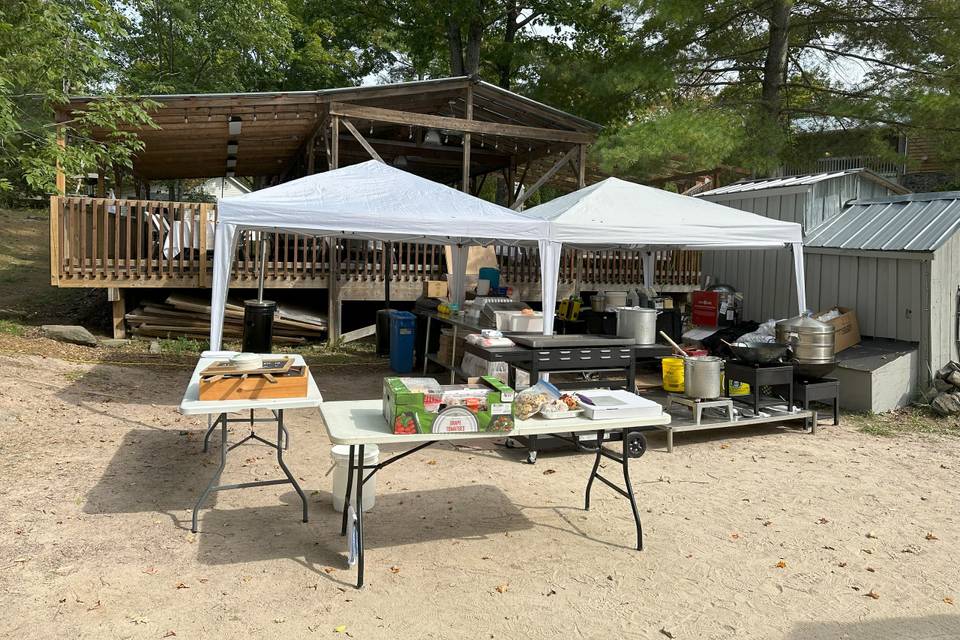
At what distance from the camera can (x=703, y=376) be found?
6832mm

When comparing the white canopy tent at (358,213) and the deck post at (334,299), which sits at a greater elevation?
the white canopy tent at (358,213)

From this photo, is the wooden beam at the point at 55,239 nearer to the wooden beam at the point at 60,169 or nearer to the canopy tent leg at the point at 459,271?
the wooden beam at the point at 60,169

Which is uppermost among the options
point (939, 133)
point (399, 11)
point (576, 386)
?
point (399, 11)

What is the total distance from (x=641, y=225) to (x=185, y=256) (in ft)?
25.0

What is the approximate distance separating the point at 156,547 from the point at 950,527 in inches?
203

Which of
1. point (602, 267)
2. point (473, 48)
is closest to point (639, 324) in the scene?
point (602, 267)

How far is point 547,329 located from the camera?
23.9 ft

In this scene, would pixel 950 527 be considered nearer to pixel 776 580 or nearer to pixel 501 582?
pixel 776 580

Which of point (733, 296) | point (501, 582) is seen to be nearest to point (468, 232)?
point (501, 582)

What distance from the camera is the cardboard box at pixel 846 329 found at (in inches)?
354

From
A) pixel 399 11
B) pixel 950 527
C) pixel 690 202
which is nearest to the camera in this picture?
pixel 950 527

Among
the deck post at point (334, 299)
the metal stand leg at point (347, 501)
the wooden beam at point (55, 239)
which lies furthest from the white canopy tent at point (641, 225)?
the wooden beam at point (55, 239)

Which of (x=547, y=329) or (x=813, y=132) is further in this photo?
(x=813, y=132)

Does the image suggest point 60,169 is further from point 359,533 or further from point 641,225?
point 359,533
